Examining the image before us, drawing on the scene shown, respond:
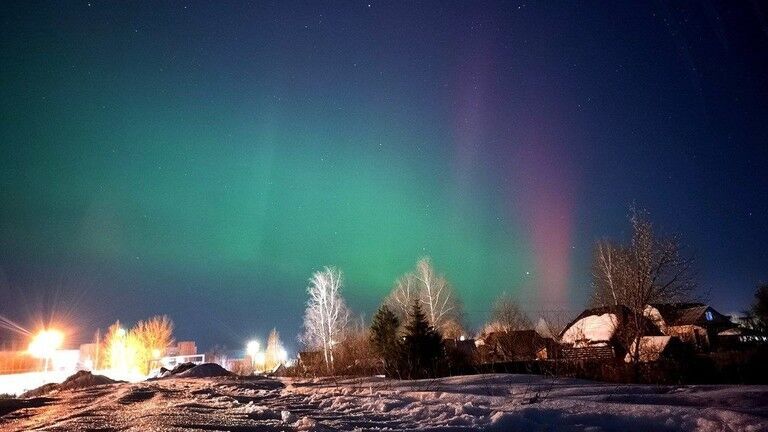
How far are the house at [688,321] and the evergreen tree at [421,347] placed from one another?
25.8 metres

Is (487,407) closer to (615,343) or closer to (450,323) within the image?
(615,343)

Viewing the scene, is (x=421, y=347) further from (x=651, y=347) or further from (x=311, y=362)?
(x=311, y=362)

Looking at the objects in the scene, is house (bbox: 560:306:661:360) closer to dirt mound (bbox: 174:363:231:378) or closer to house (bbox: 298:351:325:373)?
house (bbox: 298:351:325:373)

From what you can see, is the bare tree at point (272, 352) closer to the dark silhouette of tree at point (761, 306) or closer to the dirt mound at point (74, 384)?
the dirt mound at point (74, 384)

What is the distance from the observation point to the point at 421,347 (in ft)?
61.6

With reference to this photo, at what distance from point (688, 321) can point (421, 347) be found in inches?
1347

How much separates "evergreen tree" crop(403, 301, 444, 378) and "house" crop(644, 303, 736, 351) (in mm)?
25801

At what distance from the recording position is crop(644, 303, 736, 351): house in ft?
123

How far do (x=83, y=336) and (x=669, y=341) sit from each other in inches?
3945

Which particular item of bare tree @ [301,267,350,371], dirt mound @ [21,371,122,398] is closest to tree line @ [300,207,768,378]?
bare tree @ [301,267,350,371]

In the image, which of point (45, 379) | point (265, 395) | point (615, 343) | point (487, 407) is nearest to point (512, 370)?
point (615, 343)

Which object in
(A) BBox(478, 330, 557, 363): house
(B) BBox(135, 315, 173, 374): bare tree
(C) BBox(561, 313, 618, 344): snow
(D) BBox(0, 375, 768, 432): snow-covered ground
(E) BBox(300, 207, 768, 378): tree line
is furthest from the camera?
(B) BBox(135, 315, 173, 374): bare tree

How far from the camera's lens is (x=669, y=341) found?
2223 cm

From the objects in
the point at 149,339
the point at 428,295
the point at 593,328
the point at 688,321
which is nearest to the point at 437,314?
the point at 428,295
